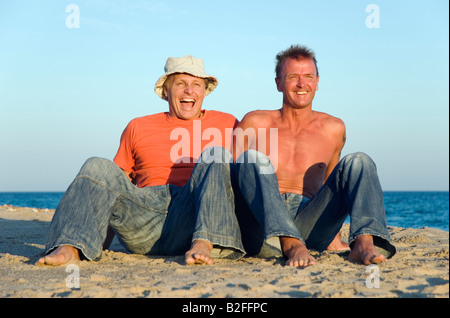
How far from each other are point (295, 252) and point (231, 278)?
494 millimetres

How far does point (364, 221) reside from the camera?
9.21 ft

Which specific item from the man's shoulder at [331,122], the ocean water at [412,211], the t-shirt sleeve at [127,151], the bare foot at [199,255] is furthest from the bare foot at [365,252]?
the ocean water at [412,211]

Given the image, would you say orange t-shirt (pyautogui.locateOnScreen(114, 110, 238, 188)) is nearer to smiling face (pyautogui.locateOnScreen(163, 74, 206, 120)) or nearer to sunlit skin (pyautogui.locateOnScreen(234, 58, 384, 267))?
smiling face (pyautogui.locateOnScreen(163, 74, 206, 120))

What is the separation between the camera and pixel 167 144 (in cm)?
382

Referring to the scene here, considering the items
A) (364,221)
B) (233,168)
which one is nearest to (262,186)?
(233,168)

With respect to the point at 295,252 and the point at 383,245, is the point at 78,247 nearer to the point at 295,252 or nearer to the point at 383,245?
the point at 295,252

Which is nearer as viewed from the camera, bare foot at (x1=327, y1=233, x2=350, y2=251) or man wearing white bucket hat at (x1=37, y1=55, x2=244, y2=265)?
man wearing white bucket hat at (x1=37, y1=55, x2=244, y2=265)

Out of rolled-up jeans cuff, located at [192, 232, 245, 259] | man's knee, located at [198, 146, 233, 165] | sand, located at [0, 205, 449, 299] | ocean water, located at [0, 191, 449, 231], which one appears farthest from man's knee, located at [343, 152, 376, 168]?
ocean water, located at [0, 191, 449, 231]

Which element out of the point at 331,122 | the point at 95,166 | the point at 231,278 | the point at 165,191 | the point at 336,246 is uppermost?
the point at 331,122

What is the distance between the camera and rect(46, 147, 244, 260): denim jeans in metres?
2.96

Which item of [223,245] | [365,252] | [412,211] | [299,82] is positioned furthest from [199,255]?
[412,211]

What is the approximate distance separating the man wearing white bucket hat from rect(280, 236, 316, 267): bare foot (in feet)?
1.16

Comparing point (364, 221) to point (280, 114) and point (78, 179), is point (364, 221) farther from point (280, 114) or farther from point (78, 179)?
point (78, 179)

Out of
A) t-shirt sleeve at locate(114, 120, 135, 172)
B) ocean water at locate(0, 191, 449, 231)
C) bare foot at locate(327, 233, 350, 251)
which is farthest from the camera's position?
ocean water at locate(0, 191, 449, 231)
